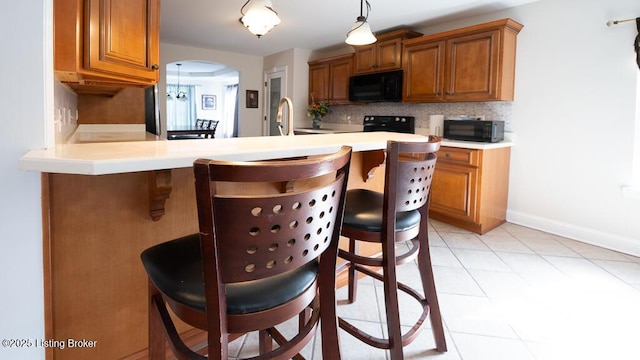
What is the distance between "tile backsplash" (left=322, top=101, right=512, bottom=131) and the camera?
153 inches

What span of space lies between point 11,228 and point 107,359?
681 millimetres

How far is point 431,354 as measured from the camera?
1.67m

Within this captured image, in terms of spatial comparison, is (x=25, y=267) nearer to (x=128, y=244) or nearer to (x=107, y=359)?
(x=128, y=244)

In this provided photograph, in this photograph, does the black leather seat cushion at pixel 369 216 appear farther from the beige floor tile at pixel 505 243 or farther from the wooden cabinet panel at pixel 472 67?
the wooden cabinet panel at pixel 472 67

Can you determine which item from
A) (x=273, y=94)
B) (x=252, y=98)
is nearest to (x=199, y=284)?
(x=273, y=94)

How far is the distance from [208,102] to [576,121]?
11.6 meters

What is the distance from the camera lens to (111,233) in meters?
1.33

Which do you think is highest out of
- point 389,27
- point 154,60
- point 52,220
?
point 389,27

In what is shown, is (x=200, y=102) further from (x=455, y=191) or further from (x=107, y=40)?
(x=107, y=40)

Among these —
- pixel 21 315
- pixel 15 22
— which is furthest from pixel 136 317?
pixel 15 22

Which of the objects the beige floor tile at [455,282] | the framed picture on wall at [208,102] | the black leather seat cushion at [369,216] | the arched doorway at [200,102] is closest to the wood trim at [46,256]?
Answer: the black leather seat cushion at [369,216]

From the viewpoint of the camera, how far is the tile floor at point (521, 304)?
5.61ft

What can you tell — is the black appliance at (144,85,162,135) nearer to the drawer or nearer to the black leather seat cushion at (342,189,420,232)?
the black leather seat cushion at (342,189,420,232)

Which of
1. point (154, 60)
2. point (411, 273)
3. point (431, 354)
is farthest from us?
point (411, 273)
